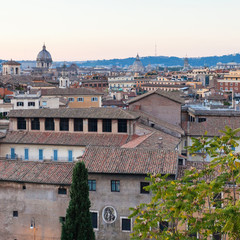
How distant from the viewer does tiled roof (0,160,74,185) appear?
81.3 ft

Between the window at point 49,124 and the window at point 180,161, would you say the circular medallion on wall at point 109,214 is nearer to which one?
the window at point 180,161

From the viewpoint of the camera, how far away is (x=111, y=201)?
24.3 m

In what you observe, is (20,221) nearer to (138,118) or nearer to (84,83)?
(138,118)

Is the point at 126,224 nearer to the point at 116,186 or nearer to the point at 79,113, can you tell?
the point at 116,186

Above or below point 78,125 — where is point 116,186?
below

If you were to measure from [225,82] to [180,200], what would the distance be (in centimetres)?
12185

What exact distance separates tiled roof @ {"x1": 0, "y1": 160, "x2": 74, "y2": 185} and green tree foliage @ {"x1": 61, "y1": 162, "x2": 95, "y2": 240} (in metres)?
2.31

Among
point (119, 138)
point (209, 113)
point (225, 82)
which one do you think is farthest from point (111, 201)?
point (225, 82)

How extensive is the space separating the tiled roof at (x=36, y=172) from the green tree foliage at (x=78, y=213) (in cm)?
231

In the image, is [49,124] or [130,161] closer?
[130,161]

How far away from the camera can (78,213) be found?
21.8m

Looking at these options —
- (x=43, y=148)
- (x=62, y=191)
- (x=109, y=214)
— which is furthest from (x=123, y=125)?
(x=109, y=214)

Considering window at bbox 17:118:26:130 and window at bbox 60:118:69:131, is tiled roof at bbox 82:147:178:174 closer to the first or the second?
window at bbox 60:118:69:131

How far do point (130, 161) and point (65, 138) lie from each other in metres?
11.8
